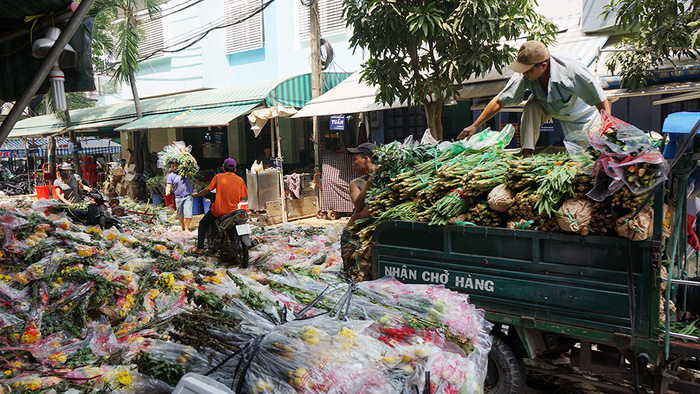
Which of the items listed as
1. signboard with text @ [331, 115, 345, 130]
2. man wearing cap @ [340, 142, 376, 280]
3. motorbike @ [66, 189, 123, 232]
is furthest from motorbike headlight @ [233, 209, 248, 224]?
signboard with text @ [331, 115, 345, 130]

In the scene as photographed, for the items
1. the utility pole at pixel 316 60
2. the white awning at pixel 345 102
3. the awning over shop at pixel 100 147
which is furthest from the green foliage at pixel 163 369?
the awning over shop at pixel 100 147

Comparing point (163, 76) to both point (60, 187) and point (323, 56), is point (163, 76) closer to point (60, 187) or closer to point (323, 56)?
point (323, 56)

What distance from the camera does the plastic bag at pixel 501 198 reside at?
12.1ft

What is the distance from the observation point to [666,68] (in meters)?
7.99

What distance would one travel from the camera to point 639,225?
120 inches

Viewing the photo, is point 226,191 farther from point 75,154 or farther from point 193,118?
point 75,154

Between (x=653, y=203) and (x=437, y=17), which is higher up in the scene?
(x=437, y=17)

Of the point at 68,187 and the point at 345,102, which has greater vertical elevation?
the point at 345,102

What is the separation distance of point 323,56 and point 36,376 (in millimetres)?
14899

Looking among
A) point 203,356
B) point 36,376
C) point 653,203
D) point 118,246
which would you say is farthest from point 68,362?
point 653,203

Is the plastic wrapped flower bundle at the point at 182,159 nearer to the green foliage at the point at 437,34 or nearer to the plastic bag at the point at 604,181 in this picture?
the green foliage at the point at 437,34

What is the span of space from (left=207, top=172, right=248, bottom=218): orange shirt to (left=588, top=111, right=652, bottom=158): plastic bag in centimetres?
591

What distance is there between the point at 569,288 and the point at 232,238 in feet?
19.3

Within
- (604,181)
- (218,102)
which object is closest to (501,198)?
(604,181)
